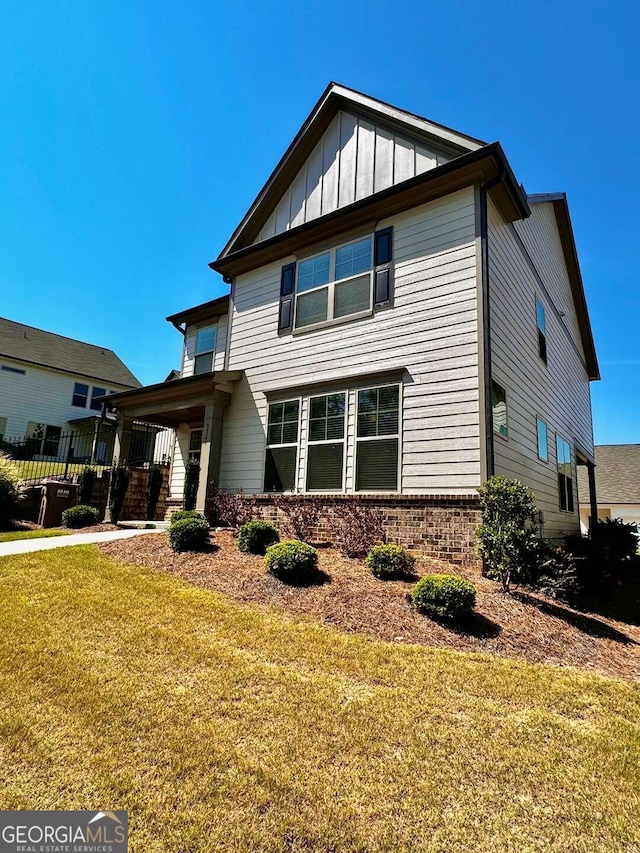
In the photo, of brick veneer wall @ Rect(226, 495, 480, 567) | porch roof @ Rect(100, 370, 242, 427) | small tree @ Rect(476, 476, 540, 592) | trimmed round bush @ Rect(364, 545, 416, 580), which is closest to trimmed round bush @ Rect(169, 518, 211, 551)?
brick veneer wall @ Rect(226, 495, 480, 567)

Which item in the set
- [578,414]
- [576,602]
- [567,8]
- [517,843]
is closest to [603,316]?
[578,414]

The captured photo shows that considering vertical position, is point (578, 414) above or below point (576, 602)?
above

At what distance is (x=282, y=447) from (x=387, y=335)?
11.3 ft

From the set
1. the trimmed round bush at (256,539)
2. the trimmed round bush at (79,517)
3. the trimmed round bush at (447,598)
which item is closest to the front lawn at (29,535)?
the trimmed round bush at (79,517)

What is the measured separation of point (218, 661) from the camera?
3984 millimetres

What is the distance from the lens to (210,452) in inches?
432

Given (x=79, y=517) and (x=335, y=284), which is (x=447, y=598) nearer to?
(x=335, y=284)

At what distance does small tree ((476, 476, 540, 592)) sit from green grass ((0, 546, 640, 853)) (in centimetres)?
183

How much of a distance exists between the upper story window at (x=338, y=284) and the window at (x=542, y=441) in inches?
209

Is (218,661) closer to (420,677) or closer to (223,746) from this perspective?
(223,746)

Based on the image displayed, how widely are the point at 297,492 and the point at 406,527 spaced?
2.76m

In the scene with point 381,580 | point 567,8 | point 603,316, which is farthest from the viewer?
point 603,316

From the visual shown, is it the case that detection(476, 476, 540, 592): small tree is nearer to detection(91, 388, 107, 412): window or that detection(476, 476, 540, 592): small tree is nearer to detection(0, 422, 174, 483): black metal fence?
detection(0, 422, 174, 483): black metal fence

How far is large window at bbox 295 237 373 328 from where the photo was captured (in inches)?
381
